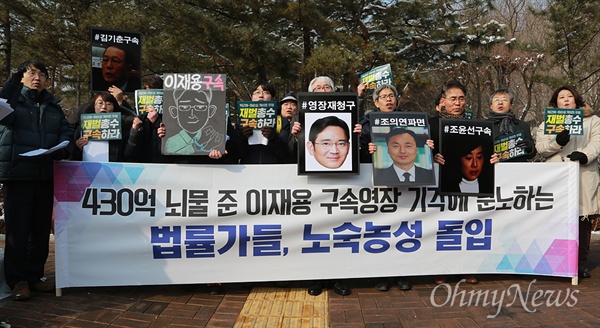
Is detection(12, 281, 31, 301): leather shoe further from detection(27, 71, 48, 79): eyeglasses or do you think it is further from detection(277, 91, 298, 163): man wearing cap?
detection(277, 91, 298, 163): man wearing cap

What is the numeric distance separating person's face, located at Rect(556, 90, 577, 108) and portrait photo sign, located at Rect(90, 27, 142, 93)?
4.50m

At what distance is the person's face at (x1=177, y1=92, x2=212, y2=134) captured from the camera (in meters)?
4.01

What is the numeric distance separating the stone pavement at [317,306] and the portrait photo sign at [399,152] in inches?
42.0

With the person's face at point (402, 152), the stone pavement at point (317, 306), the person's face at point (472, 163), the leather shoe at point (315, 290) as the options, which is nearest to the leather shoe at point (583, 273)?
the stone pavement at point (317, 306)

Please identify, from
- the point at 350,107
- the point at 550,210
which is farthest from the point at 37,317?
the point at 550,210

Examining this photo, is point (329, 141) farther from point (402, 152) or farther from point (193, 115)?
point (193, 115)

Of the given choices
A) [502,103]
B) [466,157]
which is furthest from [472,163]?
[502,103]

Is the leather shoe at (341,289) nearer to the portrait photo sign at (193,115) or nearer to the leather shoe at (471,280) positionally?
the leather shoe at (471,280)

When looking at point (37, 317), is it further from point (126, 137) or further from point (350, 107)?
point (350, 107)

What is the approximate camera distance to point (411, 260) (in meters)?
4.31

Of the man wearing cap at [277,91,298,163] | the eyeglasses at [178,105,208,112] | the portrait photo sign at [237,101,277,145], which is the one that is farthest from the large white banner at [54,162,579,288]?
the eyeglasses at [178,105,208,112]

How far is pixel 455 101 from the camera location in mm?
4566

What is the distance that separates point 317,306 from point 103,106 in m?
2.77

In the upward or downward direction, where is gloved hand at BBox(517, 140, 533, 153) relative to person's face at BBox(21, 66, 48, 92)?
downward
